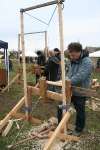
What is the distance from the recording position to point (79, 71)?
33.0ft

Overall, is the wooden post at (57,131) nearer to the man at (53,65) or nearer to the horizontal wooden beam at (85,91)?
the horizontal wooden beam at (85,91)

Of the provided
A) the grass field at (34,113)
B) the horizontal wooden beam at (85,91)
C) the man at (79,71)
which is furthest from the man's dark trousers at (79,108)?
the grass field at (34,113)

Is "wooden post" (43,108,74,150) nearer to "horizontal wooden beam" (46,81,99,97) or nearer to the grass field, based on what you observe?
"horizontal wooden beam" (46,81,99,97)

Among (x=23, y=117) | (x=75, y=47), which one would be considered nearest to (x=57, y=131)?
(x=75, y=47)

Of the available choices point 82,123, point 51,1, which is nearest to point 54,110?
point 82,123

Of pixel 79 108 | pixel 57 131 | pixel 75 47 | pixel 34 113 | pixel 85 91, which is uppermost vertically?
pixel 75 47

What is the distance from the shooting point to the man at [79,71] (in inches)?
396

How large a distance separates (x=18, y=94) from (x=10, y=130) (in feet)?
31.4

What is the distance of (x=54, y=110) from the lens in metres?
15.4

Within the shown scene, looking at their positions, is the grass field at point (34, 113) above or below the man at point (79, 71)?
below

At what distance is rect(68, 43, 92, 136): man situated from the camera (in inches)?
396

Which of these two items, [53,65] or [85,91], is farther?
[53,65]

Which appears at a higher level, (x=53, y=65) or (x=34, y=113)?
(x=53, y=65)

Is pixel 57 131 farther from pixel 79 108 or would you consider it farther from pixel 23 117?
pixel 23 117
